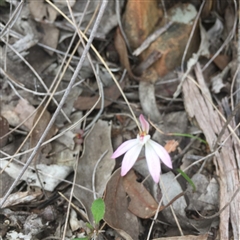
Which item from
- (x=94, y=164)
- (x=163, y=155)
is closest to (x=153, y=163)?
(x=163, y=155)

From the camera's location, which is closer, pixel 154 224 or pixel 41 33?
pixel 154 224

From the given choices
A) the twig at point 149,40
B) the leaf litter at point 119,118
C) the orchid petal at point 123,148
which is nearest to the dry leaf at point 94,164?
the leaf litter at point 119,118

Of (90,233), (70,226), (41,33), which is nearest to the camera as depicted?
(90,233)

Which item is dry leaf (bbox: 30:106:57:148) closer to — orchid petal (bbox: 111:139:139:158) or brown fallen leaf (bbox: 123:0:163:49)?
orchid petal (bbox: 111:139:139:158)

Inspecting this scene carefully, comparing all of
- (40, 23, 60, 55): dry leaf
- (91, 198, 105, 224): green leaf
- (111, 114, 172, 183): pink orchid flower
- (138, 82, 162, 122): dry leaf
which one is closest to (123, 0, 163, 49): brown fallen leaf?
(138, 82, 162, 122): dry leaf

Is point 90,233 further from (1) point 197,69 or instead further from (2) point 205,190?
(1) point 197,69

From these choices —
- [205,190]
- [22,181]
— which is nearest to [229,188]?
[205,190]
